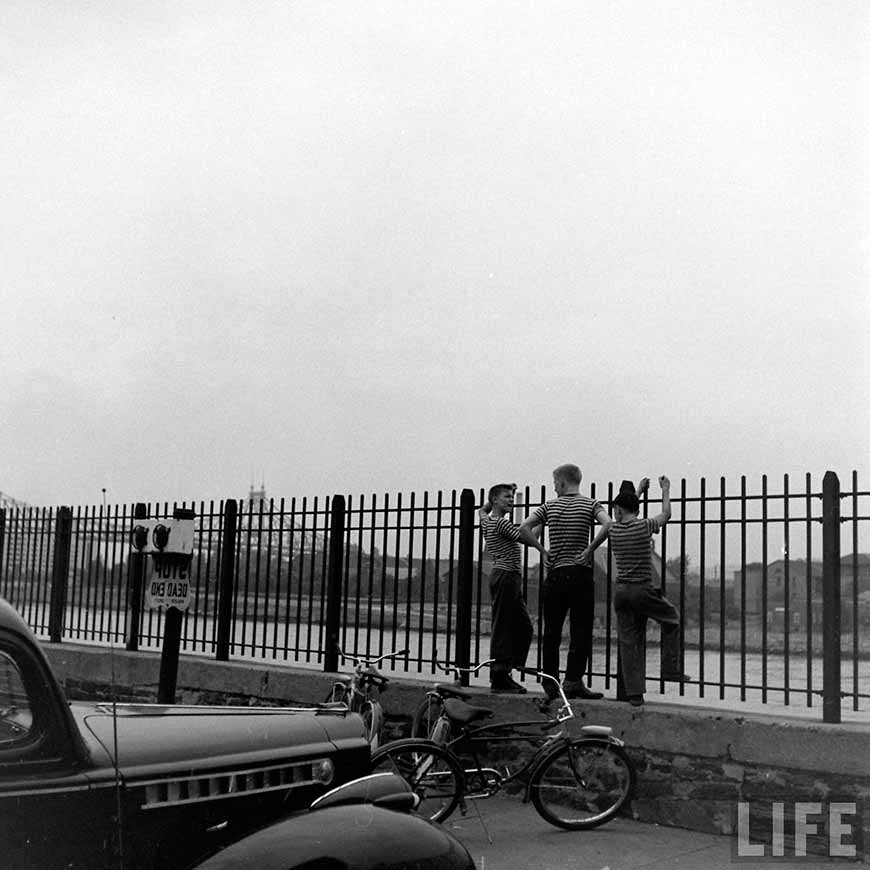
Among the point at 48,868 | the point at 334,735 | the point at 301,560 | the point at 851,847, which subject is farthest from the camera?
the point at 301,560

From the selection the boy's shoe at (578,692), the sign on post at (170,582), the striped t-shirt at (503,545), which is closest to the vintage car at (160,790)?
the sign on post at (170,582)

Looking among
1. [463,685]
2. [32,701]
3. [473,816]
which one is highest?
[32,701]

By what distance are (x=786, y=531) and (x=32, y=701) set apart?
507cm

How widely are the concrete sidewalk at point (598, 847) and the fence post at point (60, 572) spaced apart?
21.4ft

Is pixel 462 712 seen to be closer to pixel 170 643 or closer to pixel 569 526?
pixel 569 526

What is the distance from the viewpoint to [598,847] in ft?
19.2

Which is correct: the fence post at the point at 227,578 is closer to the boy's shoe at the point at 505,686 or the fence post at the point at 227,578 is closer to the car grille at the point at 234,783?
the boy's shoe at the point at 505,686

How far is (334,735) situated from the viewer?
151 inches

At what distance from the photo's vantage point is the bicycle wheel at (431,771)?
6047mm

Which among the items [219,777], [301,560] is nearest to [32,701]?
[219,777]

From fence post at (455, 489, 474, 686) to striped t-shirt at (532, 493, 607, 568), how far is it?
735mm

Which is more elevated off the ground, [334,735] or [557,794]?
[334,735]

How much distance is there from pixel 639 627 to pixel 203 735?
4233mm

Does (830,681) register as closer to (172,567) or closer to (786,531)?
(786,531)
